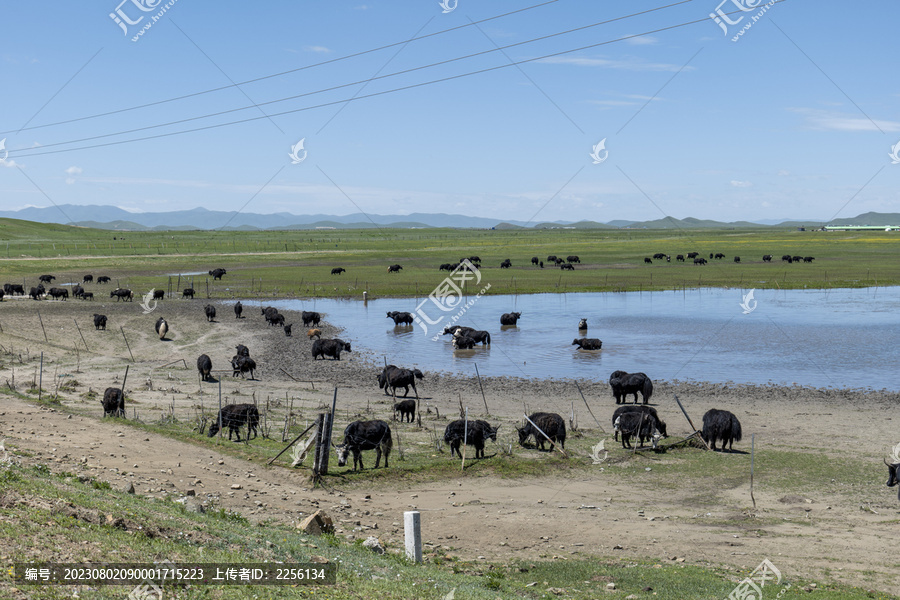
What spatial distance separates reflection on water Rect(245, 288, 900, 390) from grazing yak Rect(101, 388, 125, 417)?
14745mm

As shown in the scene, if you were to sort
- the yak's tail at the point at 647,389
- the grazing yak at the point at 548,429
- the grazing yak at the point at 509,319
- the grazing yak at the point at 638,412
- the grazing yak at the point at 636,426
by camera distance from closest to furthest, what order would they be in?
the grazing yak at the point at 548,429
the grazing yak at the point at 636,426
the grazing yak at the point at 638,412
the yak's tail at the point at 647,389
the grazing yak at the point at 509,319

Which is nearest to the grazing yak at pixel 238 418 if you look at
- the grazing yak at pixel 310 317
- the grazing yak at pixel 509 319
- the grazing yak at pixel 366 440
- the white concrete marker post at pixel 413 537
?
the grazing yak at pixel 366 440

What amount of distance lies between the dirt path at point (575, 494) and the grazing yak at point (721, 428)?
0.79 m

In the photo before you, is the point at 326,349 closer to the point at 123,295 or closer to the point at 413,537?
the point at 413,537

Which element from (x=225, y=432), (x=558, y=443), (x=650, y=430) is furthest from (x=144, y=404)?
(x=650, y=430)

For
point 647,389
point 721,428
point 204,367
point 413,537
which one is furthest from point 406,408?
point 413,537

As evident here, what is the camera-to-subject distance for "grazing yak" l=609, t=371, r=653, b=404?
2528 centimetres

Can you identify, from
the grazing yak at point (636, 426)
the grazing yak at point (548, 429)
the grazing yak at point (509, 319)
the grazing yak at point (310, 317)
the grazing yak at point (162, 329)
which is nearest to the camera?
the grazing yak at point (548, 429)

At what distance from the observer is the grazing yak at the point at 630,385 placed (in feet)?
82.9

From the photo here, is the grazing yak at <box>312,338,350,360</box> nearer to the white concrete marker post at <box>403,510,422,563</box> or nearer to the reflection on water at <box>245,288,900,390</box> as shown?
the reflection on water at <box>245,288,900,390</box>

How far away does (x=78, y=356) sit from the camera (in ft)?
101

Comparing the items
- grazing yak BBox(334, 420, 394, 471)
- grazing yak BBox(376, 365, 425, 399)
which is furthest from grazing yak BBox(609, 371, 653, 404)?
grazing yak BBox(334, 420, 394, 471)

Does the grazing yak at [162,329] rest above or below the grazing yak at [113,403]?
above

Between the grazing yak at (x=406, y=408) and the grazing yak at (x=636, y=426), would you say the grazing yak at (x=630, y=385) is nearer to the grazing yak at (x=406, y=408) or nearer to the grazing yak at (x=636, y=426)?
the grazing yak at (x=636, y=426)
